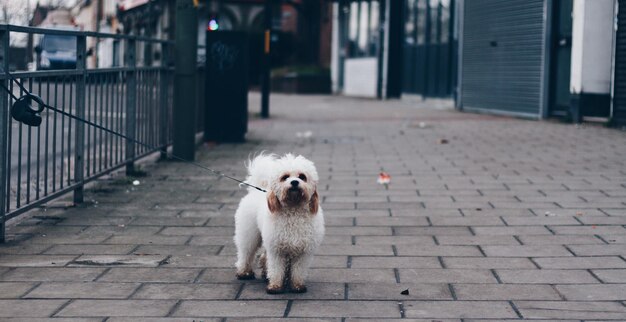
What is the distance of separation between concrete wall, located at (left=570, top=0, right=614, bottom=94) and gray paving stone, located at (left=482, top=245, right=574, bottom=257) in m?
10.7

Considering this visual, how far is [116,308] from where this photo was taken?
462 centimetres

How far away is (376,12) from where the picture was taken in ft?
101

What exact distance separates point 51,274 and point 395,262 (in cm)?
198

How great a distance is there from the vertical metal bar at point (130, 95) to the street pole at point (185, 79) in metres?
1.35

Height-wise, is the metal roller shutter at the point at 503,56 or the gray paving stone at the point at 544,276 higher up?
the metal roller shutter at the point at 503,56

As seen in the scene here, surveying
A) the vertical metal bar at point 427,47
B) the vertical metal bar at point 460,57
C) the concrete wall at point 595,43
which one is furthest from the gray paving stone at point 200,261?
the vertical metal bar at point 427,47

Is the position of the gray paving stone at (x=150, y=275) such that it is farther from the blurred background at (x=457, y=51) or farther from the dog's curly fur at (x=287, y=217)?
the blurred background at (x=457, y=51)

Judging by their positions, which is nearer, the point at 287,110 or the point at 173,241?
the point at 173,241

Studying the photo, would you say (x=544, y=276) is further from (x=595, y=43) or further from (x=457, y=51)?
(x=457, y=51)

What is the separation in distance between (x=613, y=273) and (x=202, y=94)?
910cm

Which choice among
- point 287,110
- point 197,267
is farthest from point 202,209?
point 287,110

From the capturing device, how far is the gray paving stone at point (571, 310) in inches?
175

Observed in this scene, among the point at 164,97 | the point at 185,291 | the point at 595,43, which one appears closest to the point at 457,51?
the point at 595,43

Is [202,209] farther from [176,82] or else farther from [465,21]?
[465,21]
